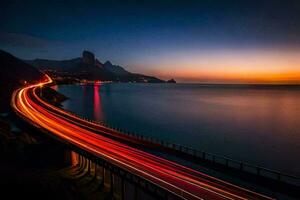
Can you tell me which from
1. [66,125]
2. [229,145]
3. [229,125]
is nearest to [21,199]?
[66,125]

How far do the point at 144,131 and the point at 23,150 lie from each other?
40.0 meters

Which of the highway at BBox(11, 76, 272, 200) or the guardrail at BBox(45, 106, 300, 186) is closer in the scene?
the highway at BBox(11, 76, 272, 200)

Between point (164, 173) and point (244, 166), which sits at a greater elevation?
point (164, 173)

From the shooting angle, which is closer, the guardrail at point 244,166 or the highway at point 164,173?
the highway at point 164,173

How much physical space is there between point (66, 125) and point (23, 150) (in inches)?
445

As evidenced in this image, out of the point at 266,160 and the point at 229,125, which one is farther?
the point at 229,125

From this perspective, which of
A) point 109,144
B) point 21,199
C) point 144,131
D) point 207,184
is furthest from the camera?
point 144,131

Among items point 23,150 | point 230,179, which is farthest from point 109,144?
point 230,179

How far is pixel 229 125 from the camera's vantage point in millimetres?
90250

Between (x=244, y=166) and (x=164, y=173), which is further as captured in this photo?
(x=244, y=166)

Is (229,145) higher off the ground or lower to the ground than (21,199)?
lower

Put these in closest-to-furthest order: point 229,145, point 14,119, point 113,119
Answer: point 14,119 < point 229,145 < point 113,119

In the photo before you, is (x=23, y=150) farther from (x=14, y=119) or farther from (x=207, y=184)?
(x=207, y=184)

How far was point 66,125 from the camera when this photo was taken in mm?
54438
